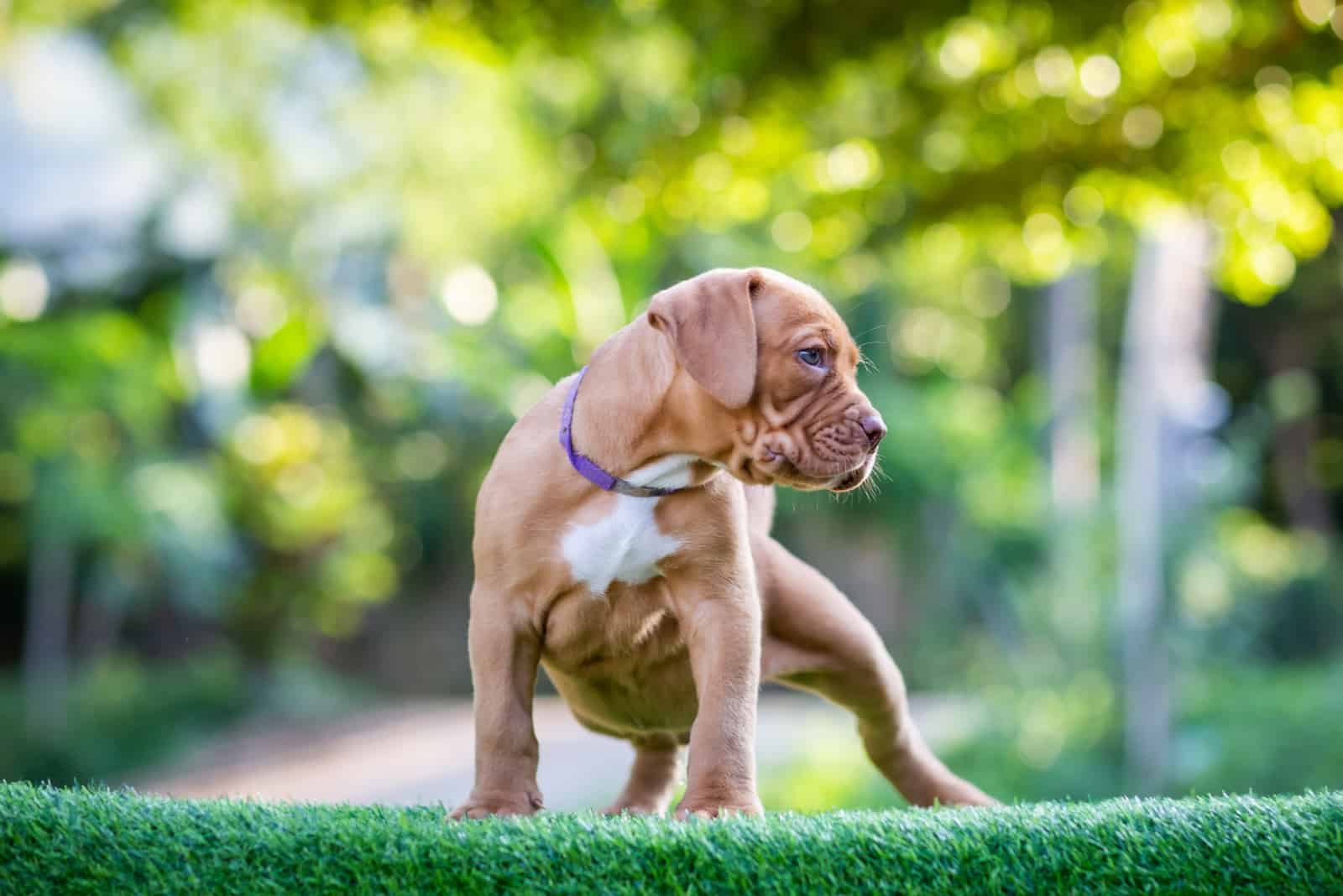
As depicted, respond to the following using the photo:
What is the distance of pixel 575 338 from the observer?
424 inches

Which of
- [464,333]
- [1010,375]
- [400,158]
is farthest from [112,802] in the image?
[1010,375]

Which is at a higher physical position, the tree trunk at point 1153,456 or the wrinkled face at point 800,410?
the tree trunk at point 1153,456

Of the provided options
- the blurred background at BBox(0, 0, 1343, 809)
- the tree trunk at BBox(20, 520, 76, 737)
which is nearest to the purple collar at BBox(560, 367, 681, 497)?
the blurred background at BBox(0, 0, 1343, 809)

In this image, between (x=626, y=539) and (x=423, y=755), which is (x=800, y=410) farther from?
(x=423, y=755)

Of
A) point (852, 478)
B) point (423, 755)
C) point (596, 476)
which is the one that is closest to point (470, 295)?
point (423, 755)

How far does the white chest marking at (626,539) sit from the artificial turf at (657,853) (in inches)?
19.2

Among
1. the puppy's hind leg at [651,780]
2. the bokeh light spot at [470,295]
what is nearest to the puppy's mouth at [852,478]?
the puppy's hind leg at [651,780]

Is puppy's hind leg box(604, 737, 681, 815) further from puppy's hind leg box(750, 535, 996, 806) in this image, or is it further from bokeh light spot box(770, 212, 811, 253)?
bokeh light spot box(770, 212, 811, 253)

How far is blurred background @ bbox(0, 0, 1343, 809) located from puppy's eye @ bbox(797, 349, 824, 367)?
12.2 feet

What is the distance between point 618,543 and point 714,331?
473mm

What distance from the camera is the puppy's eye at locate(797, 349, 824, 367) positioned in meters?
2.66

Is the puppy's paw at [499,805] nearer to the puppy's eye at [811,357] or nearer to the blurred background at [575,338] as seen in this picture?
the puppy's eye at [811,357]

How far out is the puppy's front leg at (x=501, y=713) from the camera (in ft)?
8.80

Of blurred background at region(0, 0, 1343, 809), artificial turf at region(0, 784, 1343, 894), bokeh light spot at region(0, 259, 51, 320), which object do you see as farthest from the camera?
bokeh light spot at region(0, 259, 51, 320)
